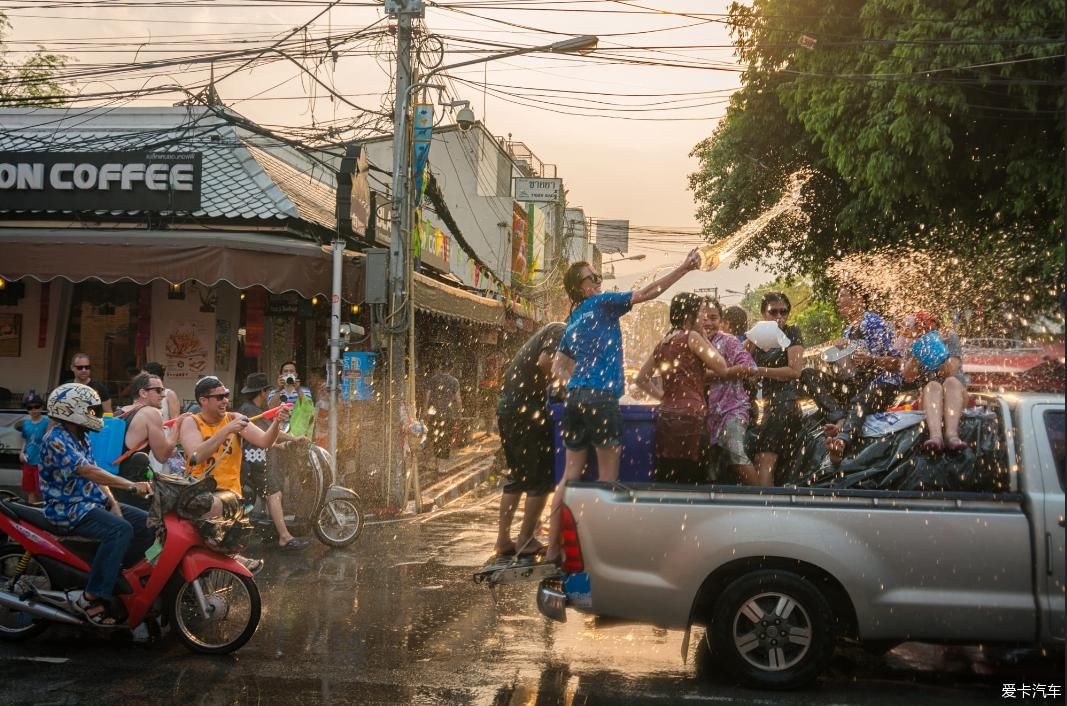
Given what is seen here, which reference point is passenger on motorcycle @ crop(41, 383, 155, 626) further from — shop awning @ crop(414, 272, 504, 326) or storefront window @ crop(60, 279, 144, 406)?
storefront window @ crop(60, 279, 144, 406)

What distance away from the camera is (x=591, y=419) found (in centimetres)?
607

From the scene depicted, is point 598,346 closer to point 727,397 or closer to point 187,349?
point 727,397

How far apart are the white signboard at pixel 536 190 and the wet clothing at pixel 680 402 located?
2006 cm

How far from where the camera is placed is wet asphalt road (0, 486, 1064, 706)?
205 inches

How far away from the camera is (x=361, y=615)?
23.1ft

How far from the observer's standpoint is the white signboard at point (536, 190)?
2642 cm

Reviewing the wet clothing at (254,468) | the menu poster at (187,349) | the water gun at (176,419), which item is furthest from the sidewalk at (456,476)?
the water gun at (176,419)

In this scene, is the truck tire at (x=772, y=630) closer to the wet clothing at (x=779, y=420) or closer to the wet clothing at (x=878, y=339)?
the wet clothing at (x=779, y=420)

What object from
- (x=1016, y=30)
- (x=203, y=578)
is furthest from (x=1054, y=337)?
(x=203, y=578)

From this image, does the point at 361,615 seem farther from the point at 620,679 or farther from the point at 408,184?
the point at 408,184

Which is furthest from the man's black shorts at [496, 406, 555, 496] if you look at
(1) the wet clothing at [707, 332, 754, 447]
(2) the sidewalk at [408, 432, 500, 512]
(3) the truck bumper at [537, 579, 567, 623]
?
(2) the sidewalk at [408, 432, 500, 512]

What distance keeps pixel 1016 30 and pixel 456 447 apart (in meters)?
12.1

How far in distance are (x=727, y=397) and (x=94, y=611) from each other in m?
4.14

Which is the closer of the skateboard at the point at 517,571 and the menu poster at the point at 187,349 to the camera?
the skateboard at the point at 517,571
